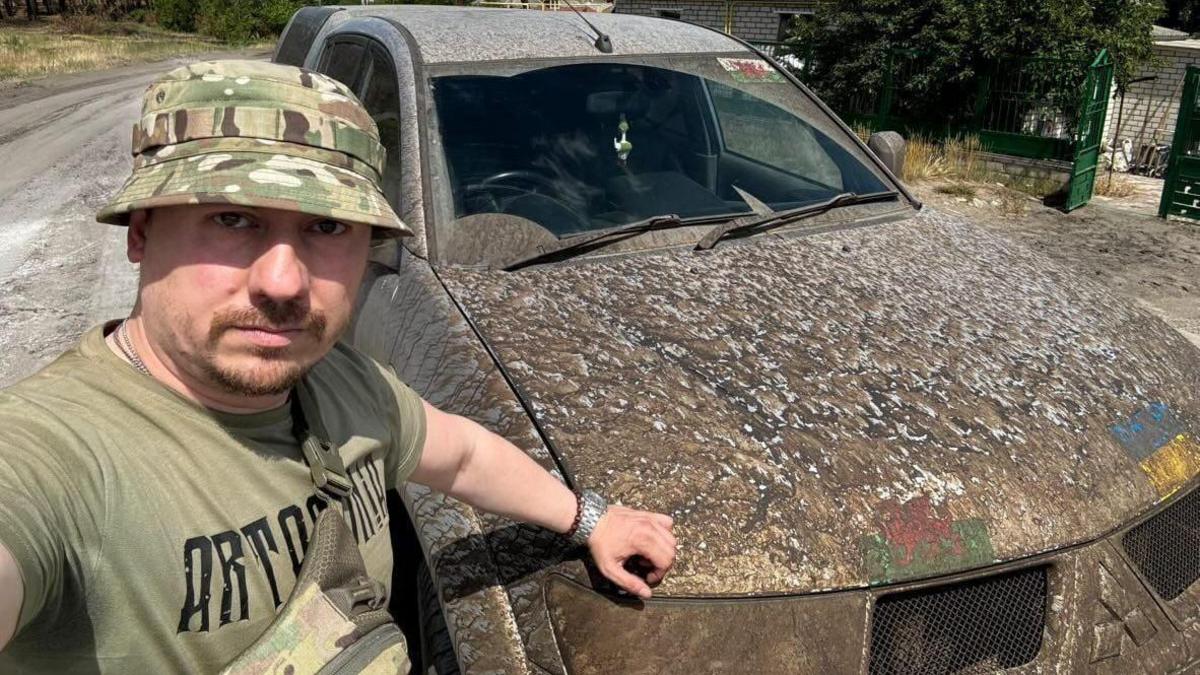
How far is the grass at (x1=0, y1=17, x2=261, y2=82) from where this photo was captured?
2422 centimetres

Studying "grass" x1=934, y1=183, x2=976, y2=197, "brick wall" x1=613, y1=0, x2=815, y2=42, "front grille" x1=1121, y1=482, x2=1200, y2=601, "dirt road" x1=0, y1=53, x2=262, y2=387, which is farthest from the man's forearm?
"brick wall" x1=613, y1=0, x2=815, y2=42

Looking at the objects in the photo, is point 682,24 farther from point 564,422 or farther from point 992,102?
point 992,102

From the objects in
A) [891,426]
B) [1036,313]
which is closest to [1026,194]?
[1036,313]

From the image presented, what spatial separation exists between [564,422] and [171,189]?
34.5 inches

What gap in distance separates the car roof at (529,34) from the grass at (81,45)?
21.6 m

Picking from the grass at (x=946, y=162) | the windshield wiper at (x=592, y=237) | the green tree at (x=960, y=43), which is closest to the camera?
the windshield wiper at (x=592, y=237)

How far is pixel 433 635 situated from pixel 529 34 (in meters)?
2.15

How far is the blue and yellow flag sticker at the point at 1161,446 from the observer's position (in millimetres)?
1992

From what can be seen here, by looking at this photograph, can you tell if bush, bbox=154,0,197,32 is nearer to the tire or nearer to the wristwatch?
the tire

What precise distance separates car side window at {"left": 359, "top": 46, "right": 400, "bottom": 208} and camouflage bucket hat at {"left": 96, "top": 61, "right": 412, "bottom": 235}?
1.40m

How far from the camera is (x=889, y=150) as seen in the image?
3600 mm

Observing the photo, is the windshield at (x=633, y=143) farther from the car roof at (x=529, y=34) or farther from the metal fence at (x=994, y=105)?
the metal fence at (x=994, y=105)

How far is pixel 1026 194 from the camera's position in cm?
1033

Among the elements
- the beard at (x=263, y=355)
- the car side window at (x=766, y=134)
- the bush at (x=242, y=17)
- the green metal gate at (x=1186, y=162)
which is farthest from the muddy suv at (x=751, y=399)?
the bush at (x=242, y=17)
